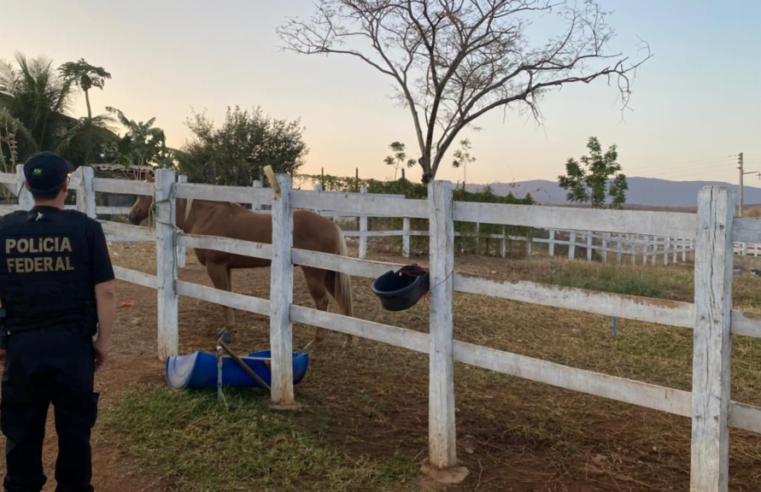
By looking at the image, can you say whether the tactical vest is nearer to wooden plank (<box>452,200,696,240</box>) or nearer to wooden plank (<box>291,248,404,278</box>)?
wooden plank (<box>291,248,404,278</box>)

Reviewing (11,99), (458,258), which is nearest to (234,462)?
(458,258)

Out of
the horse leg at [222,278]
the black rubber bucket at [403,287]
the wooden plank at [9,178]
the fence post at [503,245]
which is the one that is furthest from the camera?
the fence post at [503,245]

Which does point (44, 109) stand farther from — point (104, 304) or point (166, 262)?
point (104, 304)

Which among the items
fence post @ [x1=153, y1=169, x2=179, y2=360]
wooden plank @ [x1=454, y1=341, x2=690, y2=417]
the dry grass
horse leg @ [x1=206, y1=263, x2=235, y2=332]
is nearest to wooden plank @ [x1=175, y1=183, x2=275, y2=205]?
fence post @ [x1=153, y1=169, x2=179, y2=360]

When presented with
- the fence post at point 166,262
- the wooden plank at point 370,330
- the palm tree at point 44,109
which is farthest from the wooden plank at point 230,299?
the palm tree at point 44,109

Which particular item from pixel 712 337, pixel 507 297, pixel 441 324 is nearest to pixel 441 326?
pixel 441 324

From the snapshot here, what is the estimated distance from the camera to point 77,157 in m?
19.9

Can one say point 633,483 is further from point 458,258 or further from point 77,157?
point 77,157

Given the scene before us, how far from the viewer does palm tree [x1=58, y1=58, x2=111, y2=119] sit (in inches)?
797

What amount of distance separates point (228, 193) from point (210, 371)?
147cm

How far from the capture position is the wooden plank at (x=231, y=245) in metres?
4.32

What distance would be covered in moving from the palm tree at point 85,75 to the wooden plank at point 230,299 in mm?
18844

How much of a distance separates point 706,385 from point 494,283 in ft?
3.63

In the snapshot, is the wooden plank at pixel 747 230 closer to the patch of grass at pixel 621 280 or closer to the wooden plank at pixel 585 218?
the wooden plank at pixel 585 218
